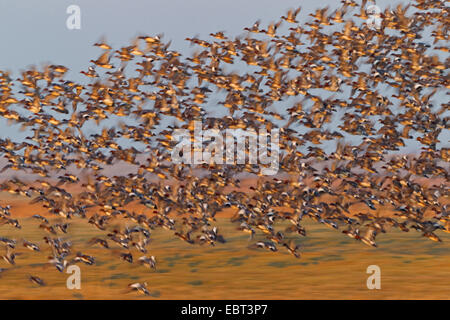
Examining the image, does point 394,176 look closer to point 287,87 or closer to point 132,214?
point 287,87

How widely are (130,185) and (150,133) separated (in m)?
3.73

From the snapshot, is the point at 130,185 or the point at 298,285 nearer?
the point at 298,285

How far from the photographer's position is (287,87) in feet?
193

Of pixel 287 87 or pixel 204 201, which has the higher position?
pixel 287 87

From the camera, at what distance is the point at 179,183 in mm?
58875

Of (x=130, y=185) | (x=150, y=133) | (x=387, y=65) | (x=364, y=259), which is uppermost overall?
(x=387, y=65)

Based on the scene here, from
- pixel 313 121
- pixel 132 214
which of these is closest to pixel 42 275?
pixel 132 214
